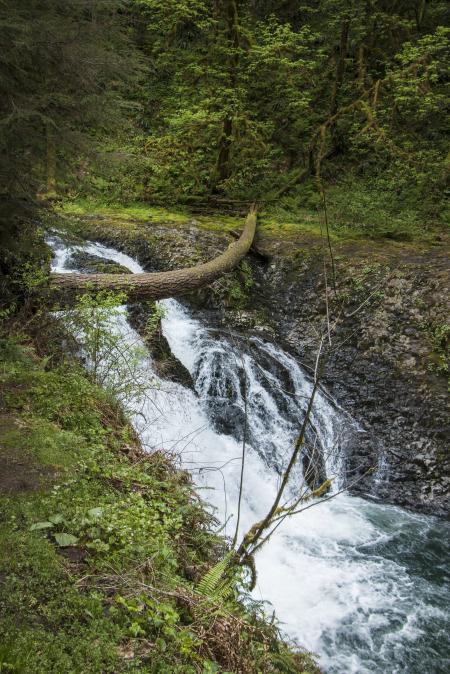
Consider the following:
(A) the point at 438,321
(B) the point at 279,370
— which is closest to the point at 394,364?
(A) the point at 438,321

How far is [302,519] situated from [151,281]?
4103 millimetres

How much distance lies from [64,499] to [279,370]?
19.0 ft

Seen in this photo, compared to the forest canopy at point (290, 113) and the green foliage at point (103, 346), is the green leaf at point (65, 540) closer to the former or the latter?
the green foliage at point (103, 346)

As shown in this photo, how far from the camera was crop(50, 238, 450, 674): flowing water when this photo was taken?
4.78m

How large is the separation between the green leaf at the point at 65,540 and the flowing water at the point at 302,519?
1.34 meters

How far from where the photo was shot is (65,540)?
2.87 m

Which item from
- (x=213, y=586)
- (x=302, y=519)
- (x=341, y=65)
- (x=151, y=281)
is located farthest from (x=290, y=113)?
(x=213, y=586)

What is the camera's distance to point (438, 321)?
8742mm

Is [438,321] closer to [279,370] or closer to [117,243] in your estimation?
[279,370]

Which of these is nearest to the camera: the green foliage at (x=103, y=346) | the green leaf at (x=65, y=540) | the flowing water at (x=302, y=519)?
the green leaf at (x=65, y=540)

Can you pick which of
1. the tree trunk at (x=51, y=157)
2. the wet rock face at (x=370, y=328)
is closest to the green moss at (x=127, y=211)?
the wet rock face at (x=370, y=328)

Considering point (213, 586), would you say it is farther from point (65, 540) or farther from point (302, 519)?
point (302, 519)

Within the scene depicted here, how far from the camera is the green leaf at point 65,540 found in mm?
2846

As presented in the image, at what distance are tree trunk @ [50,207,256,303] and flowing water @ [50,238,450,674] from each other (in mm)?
520
